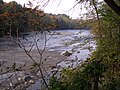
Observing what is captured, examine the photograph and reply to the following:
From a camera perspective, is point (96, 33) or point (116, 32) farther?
point (96, 33)

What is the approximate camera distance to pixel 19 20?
6.43 meters

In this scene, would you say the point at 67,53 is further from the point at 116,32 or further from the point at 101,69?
the point at 101,69

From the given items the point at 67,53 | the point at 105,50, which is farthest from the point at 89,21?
the point at 67,53

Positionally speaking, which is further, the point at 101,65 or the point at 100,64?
the point at 101,65

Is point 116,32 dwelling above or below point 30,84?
above

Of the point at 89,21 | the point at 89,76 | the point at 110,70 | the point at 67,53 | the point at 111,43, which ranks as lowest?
the point at 67,53

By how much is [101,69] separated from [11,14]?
2487mm

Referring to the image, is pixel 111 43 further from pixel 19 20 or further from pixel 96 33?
pixel 19 20

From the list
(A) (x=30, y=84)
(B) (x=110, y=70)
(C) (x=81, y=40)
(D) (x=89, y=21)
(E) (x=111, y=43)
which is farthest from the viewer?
(A) (x=30, y=84)

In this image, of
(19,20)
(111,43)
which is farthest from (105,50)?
(19,20)

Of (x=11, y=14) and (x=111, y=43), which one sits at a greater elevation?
(x=11, y=14)

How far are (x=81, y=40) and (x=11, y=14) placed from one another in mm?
3100

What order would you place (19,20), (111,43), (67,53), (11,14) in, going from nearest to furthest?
(11,14)
(19,20)
(111,43)
(67,53)

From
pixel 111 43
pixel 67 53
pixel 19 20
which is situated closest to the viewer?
pixel 19 20
